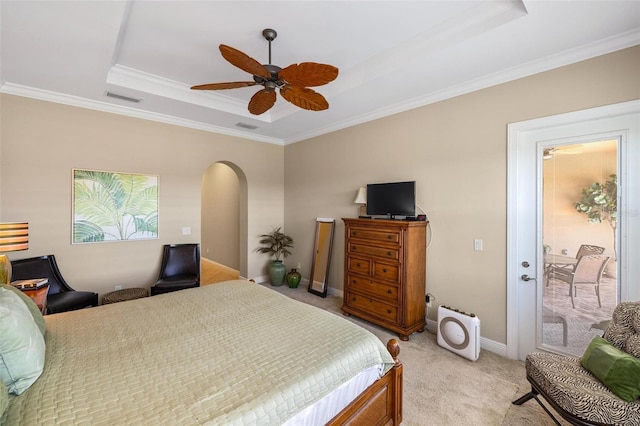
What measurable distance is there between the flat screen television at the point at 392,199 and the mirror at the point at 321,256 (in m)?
1.01

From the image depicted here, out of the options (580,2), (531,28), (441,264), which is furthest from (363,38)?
(441,264)

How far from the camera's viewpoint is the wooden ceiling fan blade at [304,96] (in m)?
2.26

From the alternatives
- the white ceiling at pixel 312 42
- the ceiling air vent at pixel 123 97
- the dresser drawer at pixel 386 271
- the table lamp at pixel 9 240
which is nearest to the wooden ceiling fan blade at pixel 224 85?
the white ceiling at pixel 312 42

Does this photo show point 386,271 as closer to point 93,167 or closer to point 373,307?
point 373,307

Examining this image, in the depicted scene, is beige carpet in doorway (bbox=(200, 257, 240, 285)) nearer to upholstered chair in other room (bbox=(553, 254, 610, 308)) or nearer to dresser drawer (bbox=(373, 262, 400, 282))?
dresser drawer (bbox=(373, 262, 400, 282))

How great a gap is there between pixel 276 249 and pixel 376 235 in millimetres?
2593

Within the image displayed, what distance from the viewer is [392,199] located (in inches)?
138

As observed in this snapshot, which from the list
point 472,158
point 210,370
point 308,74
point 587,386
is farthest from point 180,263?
point 587,386

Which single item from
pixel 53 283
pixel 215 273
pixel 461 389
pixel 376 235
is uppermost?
pixel 376 235

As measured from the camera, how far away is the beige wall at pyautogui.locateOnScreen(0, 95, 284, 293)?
3107 mm

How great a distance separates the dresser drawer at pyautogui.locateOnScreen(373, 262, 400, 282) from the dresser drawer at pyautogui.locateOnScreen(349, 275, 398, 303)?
98 mm

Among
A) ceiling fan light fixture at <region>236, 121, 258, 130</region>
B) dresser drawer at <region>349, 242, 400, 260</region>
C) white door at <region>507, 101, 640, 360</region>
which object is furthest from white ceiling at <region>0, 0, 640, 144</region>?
dresser drawer at <region>349, 242, 400, 260</region>

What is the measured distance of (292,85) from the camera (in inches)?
86.5

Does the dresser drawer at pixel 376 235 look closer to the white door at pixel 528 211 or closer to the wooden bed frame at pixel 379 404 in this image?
the white door at pixel 528 211
